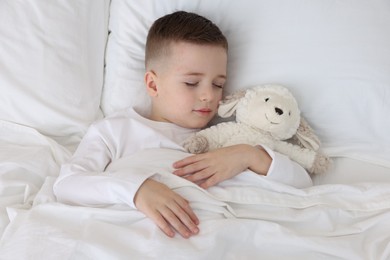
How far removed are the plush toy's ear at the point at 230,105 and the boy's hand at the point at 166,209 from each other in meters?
0.30

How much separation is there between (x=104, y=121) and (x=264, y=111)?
404mm

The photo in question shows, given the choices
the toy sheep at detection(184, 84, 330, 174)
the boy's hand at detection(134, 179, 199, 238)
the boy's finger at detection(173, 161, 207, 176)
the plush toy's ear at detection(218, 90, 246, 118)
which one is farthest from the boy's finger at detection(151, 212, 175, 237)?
the plush toy's ear at detection(218, 90, 246, 118)

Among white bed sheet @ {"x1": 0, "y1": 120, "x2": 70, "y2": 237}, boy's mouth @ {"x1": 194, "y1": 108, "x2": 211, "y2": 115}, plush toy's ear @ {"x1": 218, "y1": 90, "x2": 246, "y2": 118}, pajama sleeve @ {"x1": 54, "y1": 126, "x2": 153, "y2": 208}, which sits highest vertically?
plush toy's ear @ {"x1": 218, "y1": 90, "x2": 246, "y2": 118}

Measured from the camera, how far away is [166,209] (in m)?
0.93

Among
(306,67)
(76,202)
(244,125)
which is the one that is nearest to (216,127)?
(244,125)

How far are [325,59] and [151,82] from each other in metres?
0.45

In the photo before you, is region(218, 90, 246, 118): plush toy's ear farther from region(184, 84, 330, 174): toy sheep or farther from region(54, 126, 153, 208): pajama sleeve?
region(54, 126, 153, 208): pajama sleeve

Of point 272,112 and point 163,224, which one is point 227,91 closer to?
point 272,112

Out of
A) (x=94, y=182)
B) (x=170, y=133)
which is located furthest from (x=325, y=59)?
(x=94, y=182)

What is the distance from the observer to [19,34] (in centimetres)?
126

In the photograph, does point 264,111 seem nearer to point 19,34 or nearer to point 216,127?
point 216,127

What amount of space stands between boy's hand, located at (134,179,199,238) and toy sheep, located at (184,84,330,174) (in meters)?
0.21

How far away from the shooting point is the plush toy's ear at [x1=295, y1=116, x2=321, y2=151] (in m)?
1.16

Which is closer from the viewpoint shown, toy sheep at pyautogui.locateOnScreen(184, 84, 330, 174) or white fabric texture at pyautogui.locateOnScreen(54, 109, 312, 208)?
white fabric texture at pyautogui.locateOnScreen(54, 109, 312, 208)
